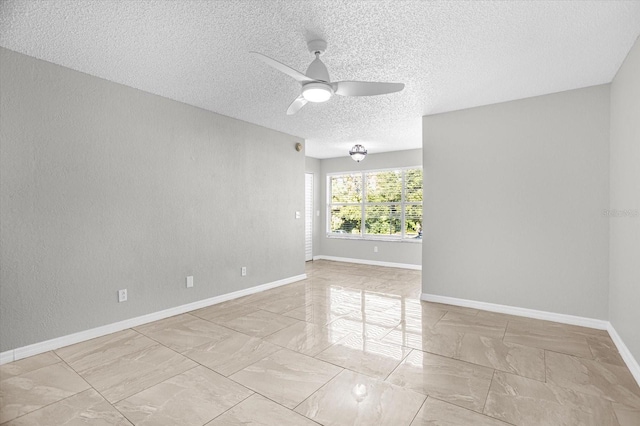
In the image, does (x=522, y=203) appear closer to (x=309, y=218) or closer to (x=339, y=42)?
(x=339, y=42)

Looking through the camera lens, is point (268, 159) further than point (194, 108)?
Yes

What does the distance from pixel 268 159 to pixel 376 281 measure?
286 cm

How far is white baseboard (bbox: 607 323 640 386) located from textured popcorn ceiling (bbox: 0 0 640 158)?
8.30 feet

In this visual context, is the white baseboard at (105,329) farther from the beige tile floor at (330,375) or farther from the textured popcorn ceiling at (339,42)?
the textured popcorn ceiling at (339,42)

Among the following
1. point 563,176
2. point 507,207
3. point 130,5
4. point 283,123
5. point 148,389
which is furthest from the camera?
point 283,123

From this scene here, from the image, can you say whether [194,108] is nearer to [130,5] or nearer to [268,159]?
[268,159]

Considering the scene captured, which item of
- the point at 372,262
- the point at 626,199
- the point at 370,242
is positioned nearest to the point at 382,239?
the point at 370,242

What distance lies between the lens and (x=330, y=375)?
2.38 m

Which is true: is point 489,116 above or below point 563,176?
above

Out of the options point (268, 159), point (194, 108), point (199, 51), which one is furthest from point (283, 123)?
point (199, 51)

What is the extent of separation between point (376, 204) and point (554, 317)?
4.34m

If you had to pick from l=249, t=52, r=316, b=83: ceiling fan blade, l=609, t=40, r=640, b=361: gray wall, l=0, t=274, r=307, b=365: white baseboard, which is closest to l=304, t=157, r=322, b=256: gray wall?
l=0, t=274, r=307, b=365: white baseboard

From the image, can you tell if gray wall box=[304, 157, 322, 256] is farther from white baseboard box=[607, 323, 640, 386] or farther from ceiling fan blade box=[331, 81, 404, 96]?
white baseboard box=[607, 323, 640, 386]

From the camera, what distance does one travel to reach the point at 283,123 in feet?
15.7
